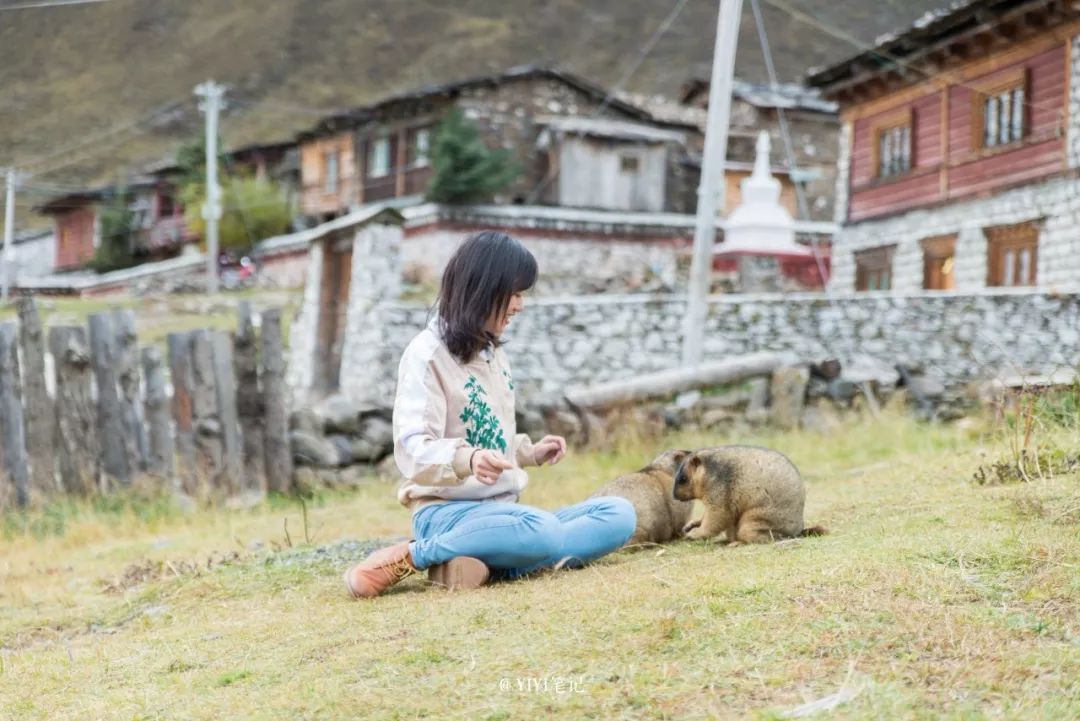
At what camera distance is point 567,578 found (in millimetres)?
4699

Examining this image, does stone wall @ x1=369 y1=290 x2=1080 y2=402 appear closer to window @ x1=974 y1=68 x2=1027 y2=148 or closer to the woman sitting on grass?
window @ x1=974 y1=68 x2=1027 y2=148

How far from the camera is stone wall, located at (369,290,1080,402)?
52.7 ft

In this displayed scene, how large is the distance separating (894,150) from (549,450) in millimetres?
20326

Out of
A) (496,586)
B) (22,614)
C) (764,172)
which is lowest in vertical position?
(22,614)

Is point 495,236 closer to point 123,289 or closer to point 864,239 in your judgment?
point 864,239

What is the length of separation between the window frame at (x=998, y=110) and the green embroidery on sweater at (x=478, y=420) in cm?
1634

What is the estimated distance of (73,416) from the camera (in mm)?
9367

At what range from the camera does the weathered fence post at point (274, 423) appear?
32.9 feet

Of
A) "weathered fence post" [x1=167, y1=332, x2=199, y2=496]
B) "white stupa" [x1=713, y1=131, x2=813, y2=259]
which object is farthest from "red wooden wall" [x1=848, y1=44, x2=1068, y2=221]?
"weathered fence post" [x1=167, y1=332, x2=199, y2=496]

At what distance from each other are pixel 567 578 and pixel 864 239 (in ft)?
68.2

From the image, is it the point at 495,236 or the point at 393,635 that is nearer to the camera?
A: the point at 393,635

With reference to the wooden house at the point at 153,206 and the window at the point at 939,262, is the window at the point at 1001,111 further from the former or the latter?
the wooden house at the point at 153,206

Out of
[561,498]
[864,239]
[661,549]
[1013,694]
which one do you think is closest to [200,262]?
[864,239]

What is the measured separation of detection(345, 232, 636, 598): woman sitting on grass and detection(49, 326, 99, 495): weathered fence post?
5.31 meters
